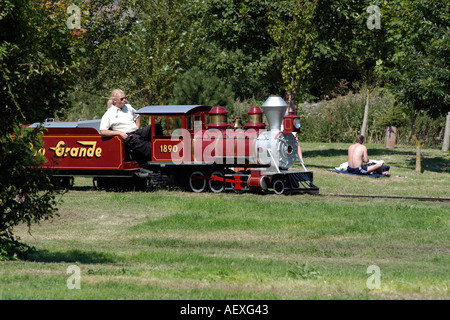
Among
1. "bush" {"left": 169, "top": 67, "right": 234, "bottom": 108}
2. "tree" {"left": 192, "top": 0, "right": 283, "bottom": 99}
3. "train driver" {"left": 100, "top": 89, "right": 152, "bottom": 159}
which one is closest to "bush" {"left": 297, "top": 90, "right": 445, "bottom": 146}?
"bush" {"left": 169, "top": 67, "right": 234, "bottom": 108}

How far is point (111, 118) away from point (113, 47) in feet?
32.2

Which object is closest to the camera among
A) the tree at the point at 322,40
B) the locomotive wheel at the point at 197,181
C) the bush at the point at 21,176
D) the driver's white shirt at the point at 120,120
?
the bush at the point at 21,176

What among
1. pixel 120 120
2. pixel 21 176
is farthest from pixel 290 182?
pixel 21 176

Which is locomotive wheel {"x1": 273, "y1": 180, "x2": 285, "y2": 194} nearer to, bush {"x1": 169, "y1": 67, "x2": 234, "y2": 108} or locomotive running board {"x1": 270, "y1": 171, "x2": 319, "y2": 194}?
locomotive running board {"x1": 270, "y1": 171, "x2": 319, "y2": 194}

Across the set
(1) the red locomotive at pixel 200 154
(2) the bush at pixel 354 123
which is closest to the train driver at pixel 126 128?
(1) the red locomotive at pixel 200 154

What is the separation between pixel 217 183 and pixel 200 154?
3.33ft

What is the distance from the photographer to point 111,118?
60.5 feet

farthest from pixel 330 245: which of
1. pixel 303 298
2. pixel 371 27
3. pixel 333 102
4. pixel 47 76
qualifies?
pixel 333 102

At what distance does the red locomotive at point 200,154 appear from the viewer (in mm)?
17781

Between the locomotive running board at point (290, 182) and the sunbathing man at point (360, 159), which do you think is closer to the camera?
the locomotive running board at point (290, 182)

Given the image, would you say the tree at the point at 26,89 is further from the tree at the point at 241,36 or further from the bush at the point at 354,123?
the bush at the point at 354,123

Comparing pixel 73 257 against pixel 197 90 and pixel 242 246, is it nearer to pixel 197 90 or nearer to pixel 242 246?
pixel 242 246

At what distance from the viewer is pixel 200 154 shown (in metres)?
18.3

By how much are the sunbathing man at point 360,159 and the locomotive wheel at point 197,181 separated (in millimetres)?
5748
